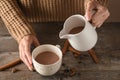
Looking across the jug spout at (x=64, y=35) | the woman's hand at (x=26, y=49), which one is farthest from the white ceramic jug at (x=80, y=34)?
the woman's hand at (x=26, y=49)

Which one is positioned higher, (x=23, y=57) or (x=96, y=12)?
(x=96, y=12)

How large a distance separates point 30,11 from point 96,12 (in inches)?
11.3

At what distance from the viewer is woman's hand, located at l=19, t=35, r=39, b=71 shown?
0.80 meters

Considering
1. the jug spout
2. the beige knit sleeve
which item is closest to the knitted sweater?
the beige knit sleeve

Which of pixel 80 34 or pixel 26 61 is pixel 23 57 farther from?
pixel 80 34

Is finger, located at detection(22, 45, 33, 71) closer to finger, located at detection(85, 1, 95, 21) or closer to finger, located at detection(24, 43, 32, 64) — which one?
finger, located at detection(24, 43, 32, 64)

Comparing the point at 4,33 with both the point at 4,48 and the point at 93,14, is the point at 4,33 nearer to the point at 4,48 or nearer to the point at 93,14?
the point at 4,48

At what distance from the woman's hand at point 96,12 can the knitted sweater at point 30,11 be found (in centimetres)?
5

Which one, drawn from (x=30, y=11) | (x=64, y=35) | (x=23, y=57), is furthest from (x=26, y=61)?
(x=30, y=11)

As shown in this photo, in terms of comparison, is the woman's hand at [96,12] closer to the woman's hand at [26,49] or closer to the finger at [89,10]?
the finger at [89,10]

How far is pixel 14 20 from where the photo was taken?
34.4 inches

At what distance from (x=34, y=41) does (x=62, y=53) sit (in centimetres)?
10

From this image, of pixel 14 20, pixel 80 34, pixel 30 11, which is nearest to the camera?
pixel 80 34

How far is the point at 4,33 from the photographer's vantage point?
97cm
